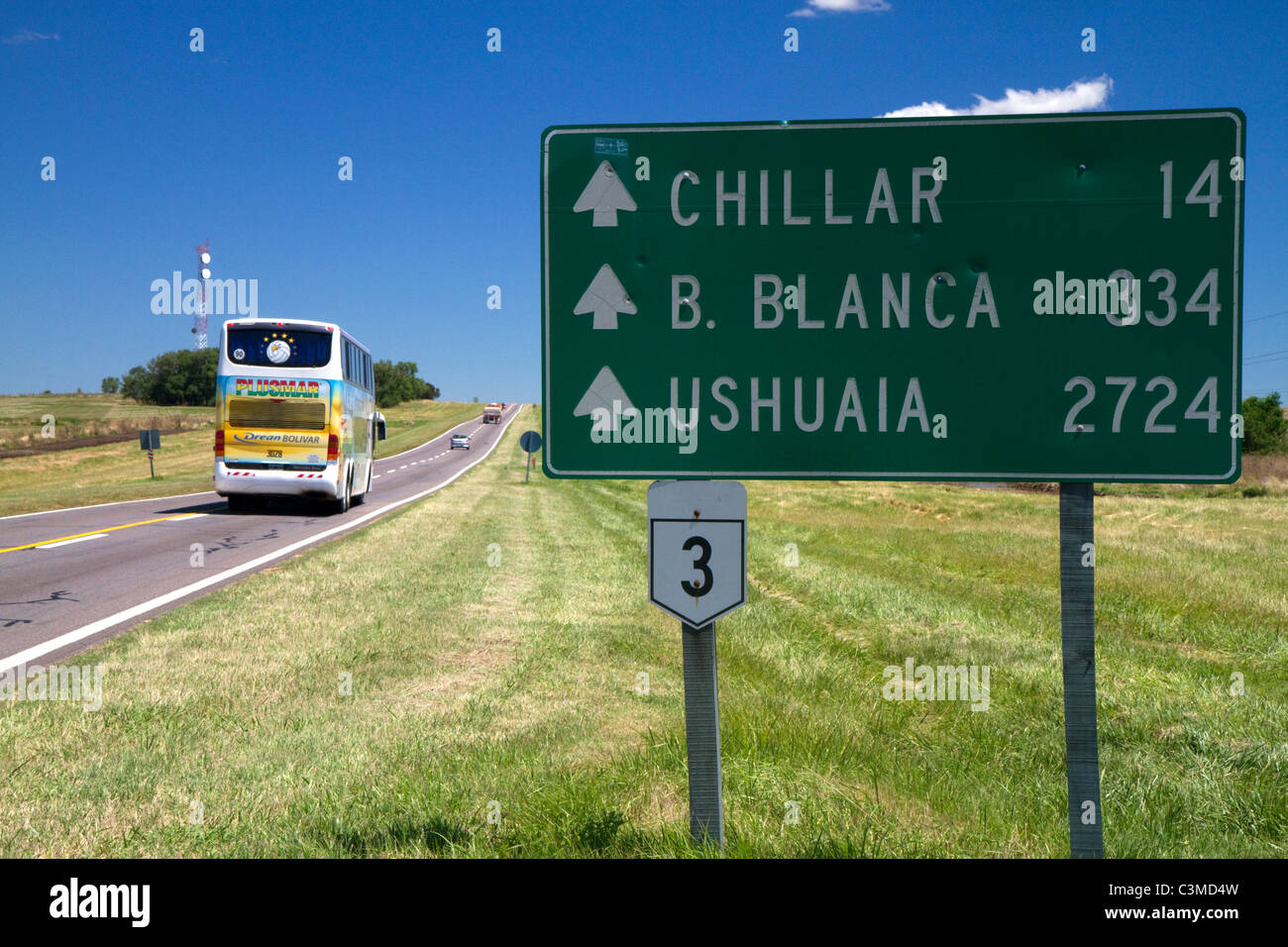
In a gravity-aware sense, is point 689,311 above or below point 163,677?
above

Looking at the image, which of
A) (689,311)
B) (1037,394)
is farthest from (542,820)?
(1037,394)

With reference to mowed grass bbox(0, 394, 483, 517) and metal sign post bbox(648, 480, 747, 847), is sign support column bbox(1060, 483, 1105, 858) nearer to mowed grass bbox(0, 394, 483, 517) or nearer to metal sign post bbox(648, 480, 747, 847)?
metal sign post bbox(648, 480, 747, 847)

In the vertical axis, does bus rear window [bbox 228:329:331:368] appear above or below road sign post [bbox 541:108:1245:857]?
above

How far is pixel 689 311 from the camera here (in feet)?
10.5

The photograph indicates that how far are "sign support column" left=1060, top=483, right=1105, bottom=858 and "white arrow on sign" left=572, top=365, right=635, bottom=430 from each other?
5.25 feet

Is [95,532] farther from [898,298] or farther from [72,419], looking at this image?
[72,419]

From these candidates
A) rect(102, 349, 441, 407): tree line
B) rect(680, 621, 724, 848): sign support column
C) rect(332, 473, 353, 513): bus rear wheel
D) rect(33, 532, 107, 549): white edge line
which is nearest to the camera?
rect(680, 621, 724, 848): sign support column

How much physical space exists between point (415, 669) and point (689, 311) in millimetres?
4256

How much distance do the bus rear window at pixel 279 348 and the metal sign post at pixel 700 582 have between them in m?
19.6

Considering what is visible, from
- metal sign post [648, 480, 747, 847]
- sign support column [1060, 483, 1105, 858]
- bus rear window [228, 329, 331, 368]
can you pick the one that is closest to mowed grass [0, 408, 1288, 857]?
metal sign post [648, 480, 747, 847]

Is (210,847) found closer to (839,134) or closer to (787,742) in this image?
(787,742)

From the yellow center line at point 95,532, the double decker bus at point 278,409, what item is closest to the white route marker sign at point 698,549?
the yellow center line at point 95,532

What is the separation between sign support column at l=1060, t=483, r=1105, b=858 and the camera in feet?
9.70

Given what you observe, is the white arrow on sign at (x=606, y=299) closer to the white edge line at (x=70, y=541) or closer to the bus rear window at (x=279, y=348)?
the white edge line at (x=70, y=541)
